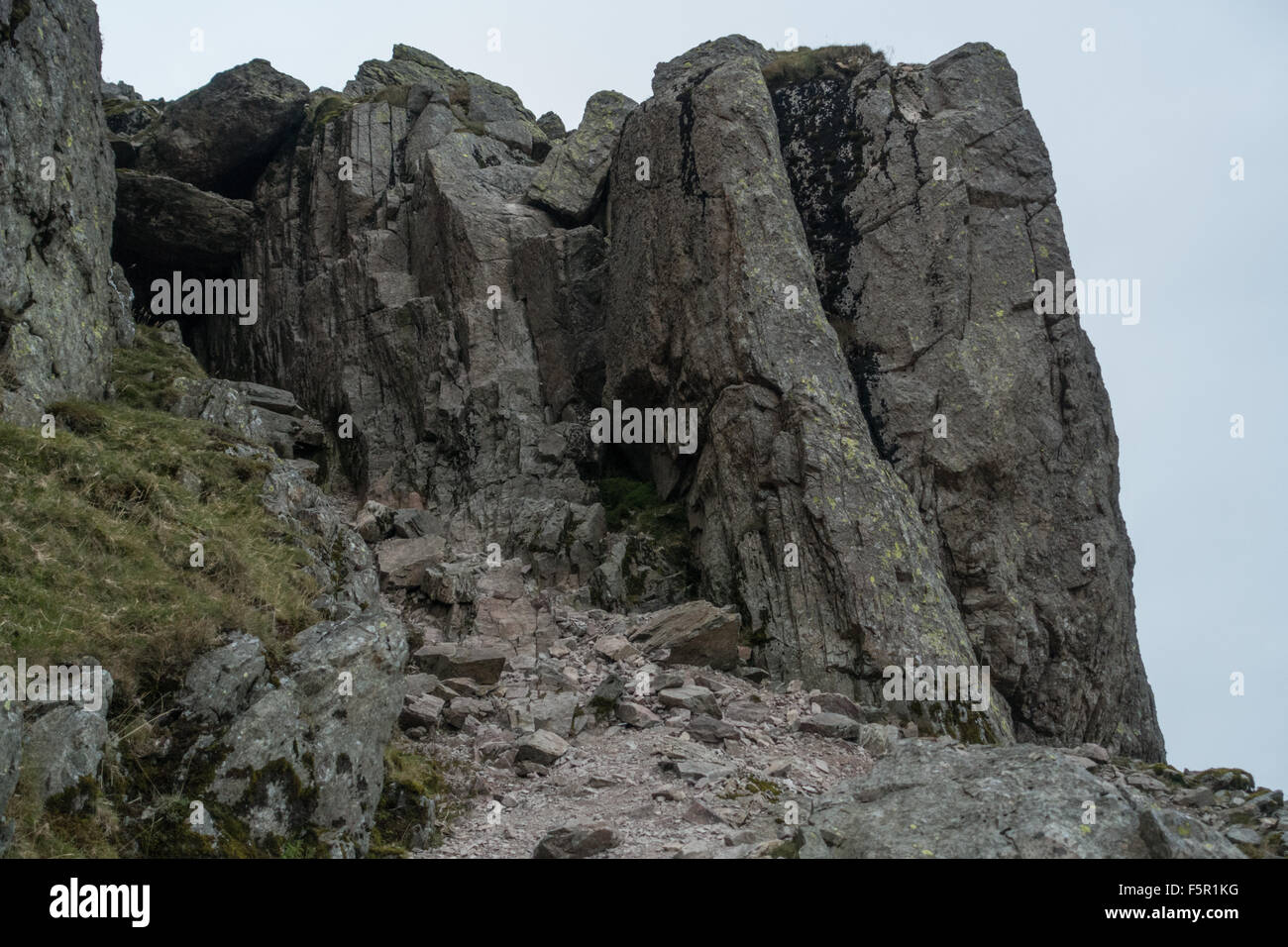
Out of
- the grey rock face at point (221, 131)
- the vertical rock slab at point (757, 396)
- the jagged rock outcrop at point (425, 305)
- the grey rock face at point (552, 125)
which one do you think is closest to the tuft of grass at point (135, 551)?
the jagged rock outcrop at point (425, 305)

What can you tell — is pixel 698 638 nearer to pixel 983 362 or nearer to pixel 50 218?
pixel 983 362

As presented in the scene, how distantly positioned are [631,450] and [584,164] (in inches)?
448

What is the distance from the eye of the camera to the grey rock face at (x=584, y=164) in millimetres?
32375

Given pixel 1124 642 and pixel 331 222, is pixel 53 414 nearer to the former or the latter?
pixel 331 222

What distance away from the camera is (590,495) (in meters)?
26.8

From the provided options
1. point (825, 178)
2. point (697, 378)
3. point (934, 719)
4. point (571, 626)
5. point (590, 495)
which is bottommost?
→ point (934, 719)

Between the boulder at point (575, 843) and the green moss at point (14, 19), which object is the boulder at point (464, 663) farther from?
the green moss at point (14, 19)

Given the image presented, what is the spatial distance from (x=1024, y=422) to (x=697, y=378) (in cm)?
836

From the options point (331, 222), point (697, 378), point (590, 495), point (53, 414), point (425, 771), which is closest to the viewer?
point (425, 771)

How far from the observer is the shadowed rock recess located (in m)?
11.6

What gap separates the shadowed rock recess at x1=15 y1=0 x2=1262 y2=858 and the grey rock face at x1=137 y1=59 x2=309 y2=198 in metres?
0.11

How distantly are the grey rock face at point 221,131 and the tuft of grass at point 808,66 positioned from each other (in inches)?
715

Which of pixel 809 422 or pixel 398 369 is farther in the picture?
pixel 398 369
